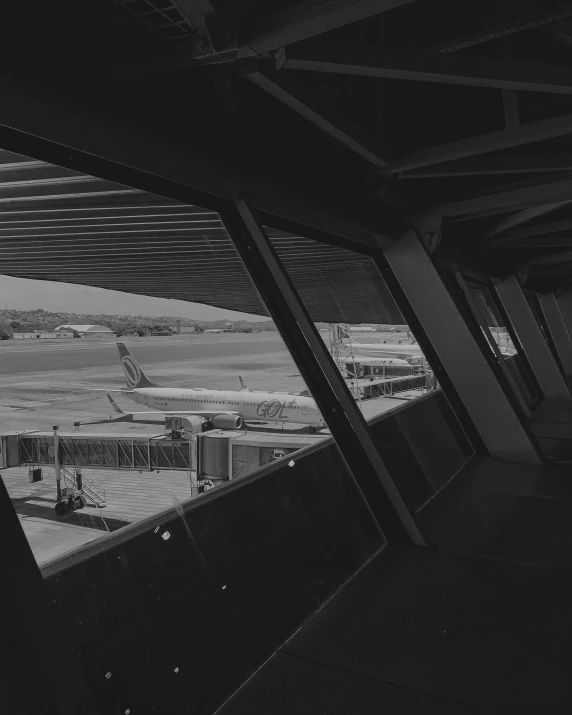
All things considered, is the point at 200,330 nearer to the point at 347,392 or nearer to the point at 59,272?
the point at 347,392

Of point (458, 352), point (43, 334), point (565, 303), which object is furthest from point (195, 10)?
point (565, 303)

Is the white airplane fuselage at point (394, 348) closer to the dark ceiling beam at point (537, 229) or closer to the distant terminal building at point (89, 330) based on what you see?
the dark ceiling beam at point (537, 229)

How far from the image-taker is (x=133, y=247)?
3.81 metres

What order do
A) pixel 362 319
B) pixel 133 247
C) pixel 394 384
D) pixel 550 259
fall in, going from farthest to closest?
1. pixel 550 259
2. pixel 362 319
3. pixel 394 384
4. pixel 133 247

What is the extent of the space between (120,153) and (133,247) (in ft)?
5.67

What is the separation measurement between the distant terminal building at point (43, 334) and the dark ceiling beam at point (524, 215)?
3.75 metres

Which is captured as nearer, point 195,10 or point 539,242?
point 195,10

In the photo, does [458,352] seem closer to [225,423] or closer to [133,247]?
[133,247]

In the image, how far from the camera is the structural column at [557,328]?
11.7m

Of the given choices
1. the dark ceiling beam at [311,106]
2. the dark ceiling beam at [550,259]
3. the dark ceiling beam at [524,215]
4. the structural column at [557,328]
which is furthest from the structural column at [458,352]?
the structural column at [557,328]

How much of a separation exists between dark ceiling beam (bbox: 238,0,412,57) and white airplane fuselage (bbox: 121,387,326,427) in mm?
10236

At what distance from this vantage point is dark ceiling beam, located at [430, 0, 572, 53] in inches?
77.4

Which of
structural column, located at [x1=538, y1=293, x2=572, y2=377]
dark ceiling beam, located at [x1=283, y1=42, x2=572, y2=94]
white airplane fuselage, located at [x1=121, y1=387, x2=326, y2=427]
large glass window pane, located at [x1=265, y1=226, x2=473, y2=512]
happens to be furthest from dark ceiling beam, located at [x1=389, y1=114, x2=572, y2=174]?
structural column, located at [x1=538, y1=293, x2=572, y2=377]

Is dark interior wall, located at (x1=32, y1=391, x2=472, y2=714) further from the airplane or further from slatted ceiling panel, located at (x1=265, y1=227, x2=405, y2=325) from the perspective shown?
the airplane
